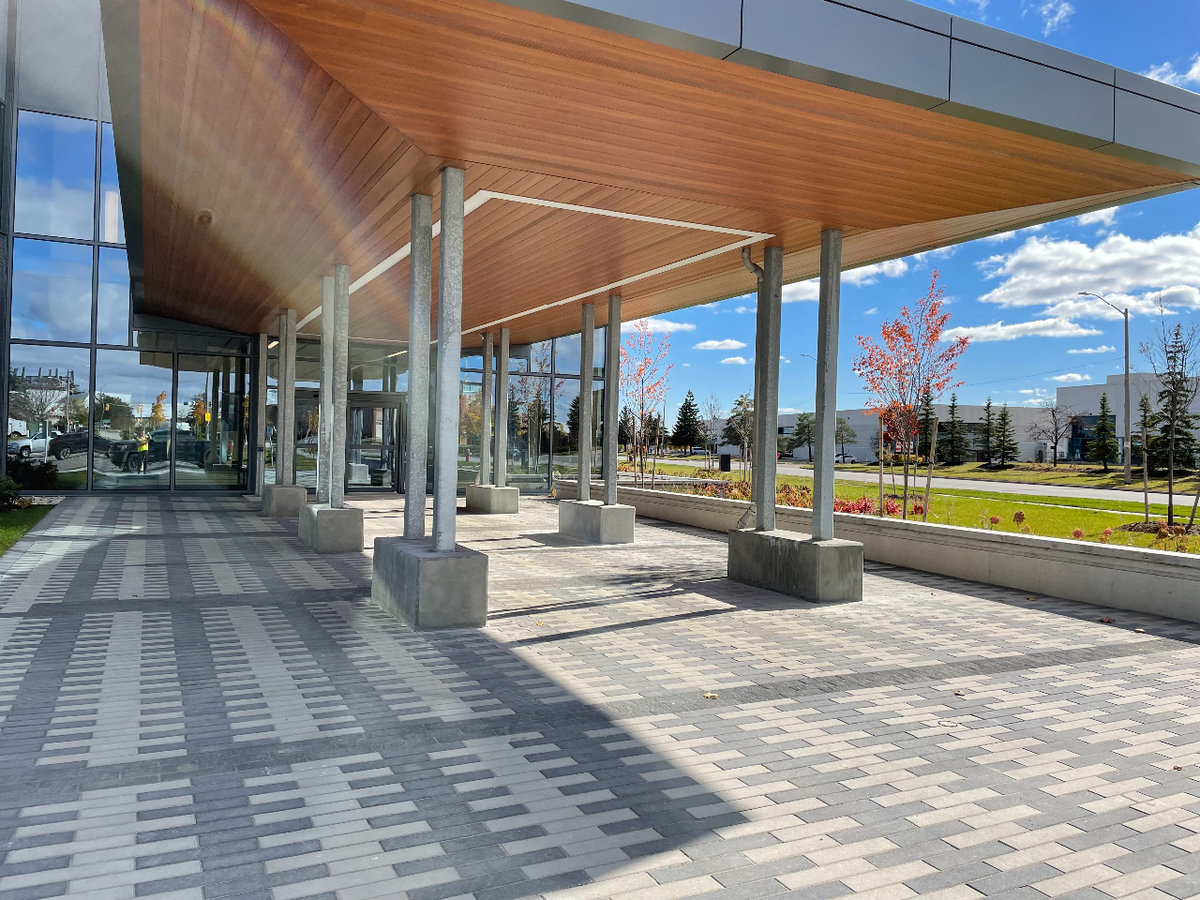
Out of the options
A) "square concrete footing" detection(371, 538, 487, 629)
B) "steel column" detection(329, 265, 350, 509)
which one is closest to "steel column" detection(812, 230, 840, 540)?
"square concrete footing" detection(371, 538, 487, 629)

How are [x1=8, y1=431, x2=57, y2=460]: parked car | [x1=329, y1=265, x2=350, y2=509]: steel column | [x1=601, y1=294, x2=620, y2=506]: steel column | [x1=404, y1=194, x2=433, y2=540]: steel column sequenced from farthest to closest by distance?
[x1=8, y1=431, x2=57, y2=460]: parked car → [x1=601, y1=294, x2=620, y2=506]: steel column → [x1=329, y1=265, x2=350, y2=509]: steel column → [x1=404, y1=194, x2=433, y2=540]: steel column

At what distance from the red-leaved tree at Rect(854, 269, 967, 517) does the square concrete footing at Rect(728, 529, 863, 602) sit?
7654 millimetres

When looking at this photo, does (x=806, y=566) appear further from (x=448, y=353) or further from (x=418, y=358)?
(x=418, y=358)

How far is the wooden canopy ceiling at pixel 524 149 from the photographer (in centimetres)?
503

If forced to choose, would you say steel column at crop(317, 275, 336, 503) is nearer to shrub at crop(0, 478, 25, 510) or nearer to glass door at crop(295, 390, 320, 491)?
shrub at crop(0, 478, 25, 510)

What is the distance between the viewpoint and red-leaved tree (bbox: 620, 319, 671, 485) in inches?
1191

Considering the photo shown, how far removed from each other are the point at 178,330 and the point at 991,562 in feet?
60.5

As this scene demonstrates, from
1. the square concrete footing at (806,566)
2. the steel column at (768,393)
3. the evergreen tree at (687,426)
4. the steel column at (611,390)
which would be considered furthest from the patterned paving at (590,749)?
the evergreen tree at (687,426)

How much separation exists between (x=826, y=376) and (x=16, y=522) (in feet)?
42.3

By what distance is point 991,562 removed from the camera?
10.0m

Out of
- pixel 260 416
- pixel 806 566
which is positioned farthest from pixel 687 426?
pixel 806 566

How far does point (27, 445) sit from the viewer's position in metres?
18.5

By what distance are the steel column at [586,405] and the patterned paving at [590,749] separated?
19.5ft

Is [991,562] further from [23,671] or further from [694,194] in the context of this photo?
[23,671]
